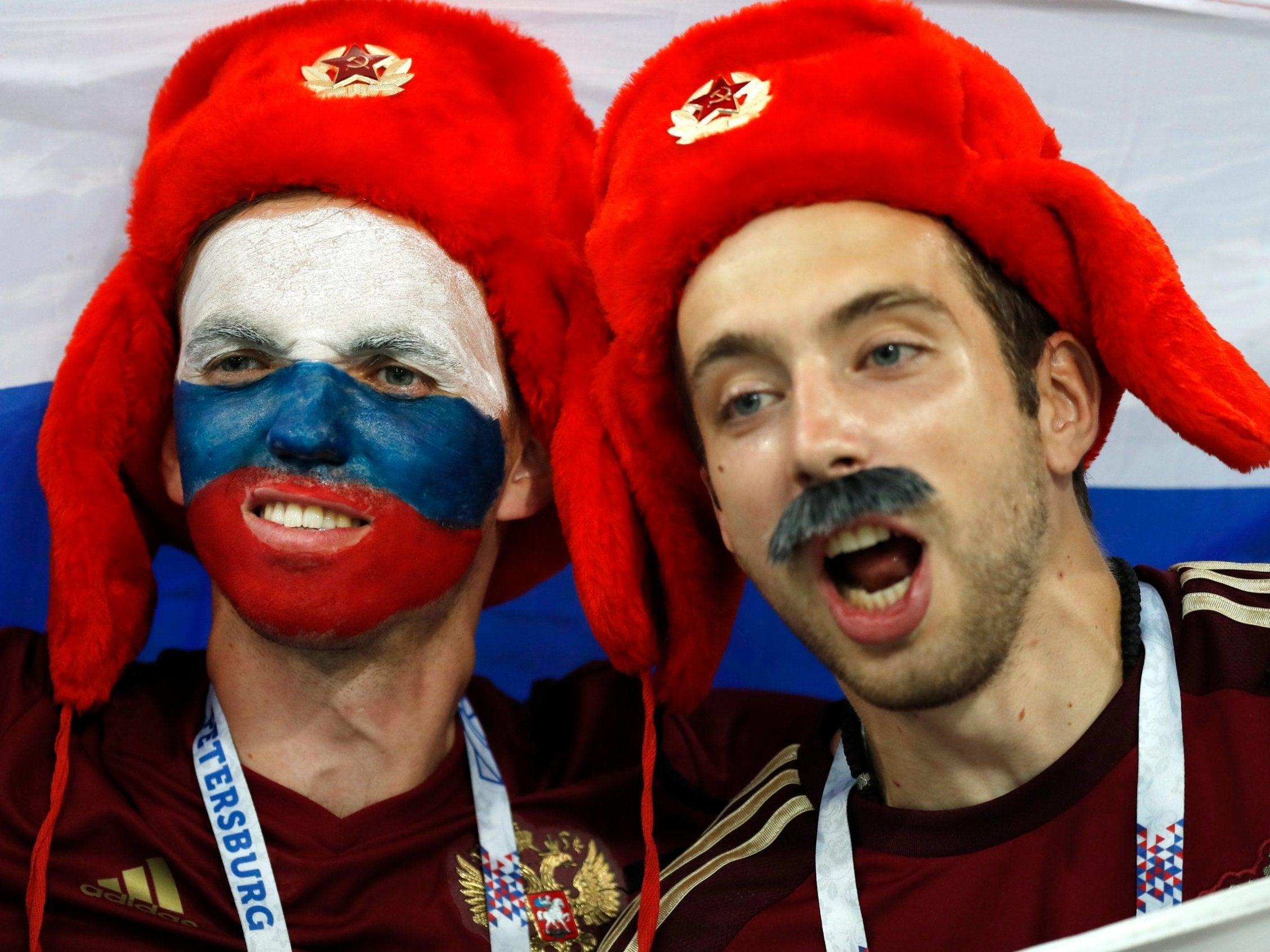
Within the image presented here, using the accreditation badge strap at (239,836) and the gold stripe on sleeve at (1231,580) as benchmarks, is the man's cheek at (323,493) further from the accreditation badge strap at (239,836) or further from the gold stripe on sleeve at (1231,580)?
the gold stripe on sleeve at (1231,580)

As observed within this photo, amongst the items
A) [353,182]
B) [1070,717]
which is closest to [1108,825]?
[1070,717]

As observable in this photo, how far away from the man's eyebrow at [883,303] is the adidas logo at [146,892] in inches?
61.0

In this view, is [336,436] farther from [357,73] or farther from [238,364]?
[357,73]

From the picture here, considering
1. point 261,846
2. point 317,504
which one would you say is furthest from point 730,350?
point 261,846

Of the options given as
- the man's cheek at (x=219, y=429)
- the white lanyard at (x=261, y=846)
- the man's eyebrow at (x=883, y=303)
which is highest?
the man's eyebrow at (x=883, y=303)

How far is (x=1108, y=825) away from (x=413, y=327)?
1.49 metres

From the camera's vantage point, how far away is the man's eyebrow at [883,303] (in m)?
2.31

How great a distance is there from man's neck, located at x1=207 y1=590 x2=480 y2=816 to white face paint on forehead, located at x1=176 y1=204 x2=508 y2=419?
50cm

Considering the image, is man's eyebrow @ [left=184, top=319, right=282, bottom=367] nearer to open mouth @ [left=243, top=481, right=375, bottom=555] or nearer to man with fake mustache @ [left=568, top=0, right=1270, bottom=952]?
open mouth @ [left=243, top=481, right=375, bottom=555]

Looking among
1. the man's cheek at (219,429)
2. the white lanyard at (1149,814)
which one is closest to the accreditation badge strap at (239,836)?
the man's cheek at (219,429)

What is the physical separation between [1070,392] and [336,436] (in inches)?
50.8

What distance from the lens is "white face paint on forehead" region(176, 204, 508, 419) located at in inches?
105

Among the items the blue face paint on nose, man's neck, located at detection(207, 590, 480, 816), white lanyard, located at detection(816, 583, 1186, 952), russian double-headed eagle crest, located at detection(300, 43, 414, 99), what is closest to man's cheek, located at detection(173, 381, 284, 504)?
the blue face paint on nose

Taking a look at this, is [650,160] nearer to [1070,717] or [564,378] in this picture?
[564,378]
